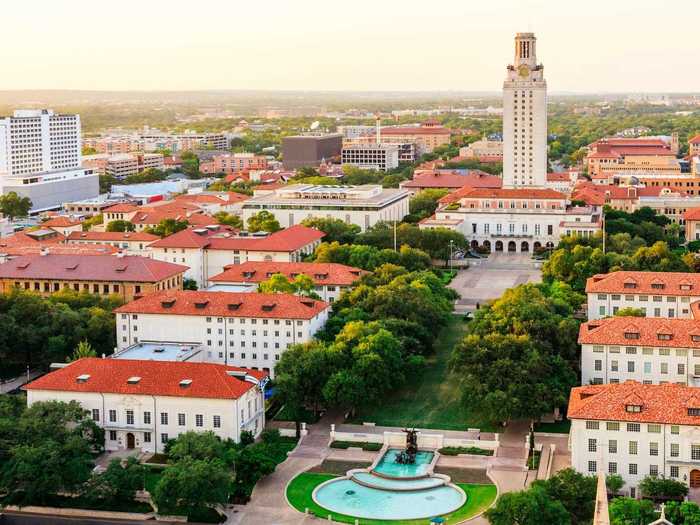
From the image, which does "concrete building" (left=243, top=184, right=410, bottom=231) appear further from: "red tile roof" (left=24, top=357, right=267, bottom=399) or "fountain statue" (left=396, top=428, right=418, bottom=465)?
"fountain statue" (left=396, top=428, right=418, bottom=465)

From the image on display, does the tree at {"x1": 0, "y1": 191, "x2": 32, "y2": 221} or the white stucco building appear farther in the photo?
the tree at {"x1": 0, "y1": 191, "x2": 32, "y2": 221}

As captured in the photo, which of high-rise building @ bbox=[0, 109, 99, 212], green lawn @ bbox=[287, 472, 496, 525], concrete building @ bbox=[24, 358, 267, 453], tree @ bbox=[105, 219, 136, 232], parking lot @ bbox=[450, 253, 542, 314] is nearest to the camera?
green lawn @ bbox=[287, 472, 496, 525]

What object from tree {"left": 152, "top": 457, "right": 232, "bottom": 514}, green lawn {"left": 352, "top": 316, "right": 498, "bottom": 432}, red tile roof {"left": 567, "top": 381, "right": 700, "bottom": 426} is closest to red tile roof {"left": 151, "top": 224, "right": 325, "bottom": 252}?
green lawn {"left": 352, "top": 316, "right": 498, "bottom": 432}

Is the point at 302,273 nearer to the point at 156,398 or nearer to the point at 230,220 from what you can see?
the point at 156,398

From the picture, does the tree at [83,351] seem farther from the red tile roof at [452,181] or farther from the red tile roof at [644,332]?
the red tile roof at [452,181]

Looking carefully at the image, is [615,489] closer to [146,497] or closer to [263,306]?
[146,497]

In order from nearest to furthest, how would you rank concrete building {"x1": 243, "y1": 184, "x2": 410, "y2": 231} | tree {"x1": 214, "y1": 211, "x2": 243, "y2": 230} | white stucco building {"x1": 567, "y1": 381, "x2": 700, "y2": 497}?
A: white stucco building {"x1": 567, "y1": 381, "x2": 700, "y2": 497}
concrete building {"x1": 243, "y1": 184, "x2": 410, "y2": 231}
tree {"x1": 214, "y1": 211, "x2": 243, "y2": 230}

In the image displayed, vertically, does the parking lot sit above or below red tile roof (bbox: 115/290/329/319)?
below

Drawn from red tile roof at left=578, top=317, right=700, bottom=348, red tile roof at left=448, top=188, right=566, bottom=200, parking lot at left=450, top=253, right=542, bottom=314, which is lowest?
parking lot at left=450, top=253, right=542, bottom=314
